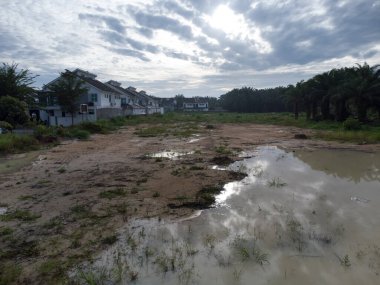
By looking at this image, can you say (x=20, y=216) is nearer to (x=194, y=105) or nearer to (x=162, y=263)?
(x=162, y=263)

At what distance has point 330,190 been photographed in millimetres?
10906

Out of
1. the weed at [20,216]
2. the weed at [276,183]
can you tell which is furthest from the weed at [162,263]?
the weed at [276,183]

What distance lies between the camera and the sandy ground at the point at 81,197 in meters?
Answer: 6.27

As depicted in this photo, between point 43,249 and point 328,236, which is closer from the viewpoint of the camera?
point 43,249

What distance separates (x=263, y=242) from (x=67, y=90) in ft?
111

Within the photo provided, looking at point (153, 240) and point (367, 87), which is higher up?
point (367, 87)

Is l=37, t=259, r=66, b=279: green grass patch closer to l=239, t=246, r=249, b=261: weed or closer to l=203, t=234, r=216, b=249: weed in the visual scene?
l=203, t=234, r=216, b=249: weed

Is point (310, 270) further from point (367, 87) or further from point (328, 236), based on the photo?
point (367, 87)

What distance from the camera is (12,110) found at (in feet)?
83.8

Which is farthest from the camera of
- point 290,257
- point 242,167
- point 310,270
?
point 242,167

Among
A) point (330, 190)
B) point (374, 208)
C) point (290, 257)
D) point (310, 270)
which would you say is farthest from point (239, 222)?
point (330, 190)

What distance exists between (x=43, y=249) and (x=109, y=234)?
50.6 inches

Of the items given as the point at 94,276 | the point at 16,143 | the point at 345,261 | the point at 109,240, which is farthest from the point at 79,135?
the point at 345,261

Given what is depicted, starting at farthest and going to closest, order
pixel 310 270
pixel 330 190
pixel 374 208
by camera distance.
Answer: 1. pixel 330 190
2. pixel 374 208
3. pixel 310 270
